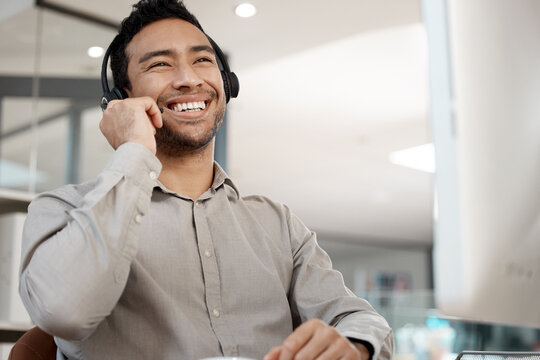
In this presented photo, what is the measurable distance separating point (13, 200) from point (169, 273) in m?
1.69

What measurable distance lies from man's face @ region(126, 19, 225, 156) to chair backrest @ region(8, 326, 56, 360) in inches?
17.7

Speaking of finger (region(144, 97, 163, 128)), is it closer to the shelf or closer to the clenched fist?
the clenched fist

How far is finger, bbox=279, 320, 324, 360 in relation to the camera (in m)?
0.75

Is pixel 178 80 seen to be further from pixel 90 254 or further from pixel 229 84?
pixel 90 254

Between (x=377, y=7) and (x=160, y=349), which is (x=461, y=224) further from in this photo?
(x=377, y=7)

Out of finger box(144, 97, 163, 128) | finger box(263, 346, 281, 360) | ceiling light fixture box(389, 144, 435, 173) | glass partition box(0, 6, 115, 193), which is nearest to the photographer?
finger box(263, 346, 281, 360)

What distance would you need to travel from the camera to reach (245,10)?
3400 millimetres

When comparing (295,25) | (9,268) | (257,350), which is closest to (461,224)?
(257,350)

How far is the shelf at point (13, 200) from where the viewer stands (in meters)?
2.51

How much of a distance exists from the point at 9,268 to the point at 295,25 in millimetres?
2061

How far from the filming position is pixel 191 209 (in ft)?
4.08

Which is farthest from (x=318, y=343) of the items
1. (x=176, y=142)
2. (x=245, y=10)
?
(x=245, y=10)

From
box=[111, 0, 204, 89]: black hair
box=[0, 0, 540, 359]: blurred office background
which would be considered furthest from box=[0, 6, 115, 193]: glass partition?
box=[111, 0, 204, 89]: black hair

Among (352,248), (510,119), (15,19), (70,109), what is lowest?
(352,248)
